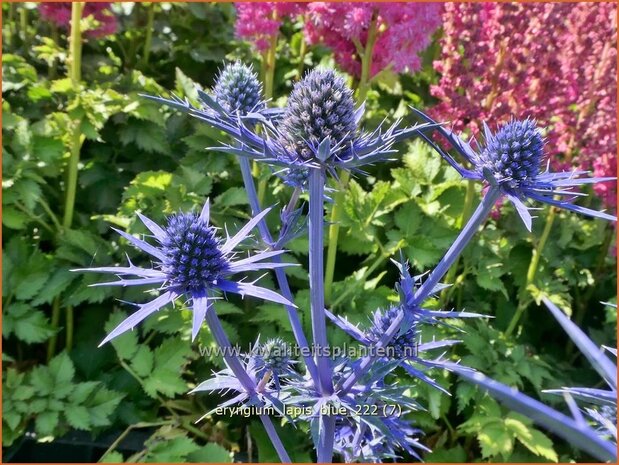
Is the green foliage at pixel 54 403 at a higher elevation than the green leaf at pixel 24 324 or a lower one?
lower

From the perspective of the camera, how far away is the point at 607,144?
6.27 ft

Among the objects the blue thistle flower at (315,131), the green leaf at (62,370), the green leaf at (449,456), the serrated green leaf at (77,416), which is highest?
the blue thistle flower at (315,131)

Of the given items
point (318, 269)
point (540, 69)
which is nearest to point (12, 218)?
point (318, 269)

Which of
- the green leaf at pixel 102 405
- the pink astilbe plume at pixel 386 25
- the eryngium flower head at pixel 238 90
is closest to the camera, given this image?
the eryngium flower head at pixel 238 90

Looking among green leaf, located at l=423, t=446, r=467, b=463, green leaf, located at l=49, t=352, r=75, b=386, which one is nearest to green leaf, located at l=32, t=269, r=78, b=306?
green leaf, located at l=49, t=352, r=75, b=386

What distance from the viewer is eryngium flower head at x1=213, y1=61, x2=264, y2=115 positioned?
1.18 meters

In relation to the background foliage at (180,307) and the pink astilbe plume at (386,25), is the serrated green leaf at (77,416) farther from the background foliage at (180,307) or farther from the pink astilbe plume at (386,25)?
the pink astilbe plume at (386,25)

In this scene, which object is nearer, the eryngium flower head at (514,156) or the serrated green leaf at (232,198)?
the eryngium flower head at (514,156)

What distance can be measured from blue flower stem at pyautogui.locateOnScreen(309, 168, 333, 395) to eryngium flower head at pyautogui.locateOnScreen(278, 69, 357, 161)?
51mm

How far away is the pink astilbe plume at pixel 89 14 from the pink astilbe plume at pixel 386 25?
905 millimetres

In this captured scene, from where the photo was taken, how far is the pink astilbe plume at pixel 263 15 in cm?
195

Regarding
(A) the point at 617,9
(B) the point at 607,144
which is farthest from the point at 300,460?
(A) the point at 617,9

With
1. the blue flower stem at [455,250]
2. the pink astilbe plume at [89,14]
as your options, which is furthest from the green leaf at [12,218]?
the blue flower stem at [455,250]

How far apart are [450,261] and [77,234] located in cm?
154
